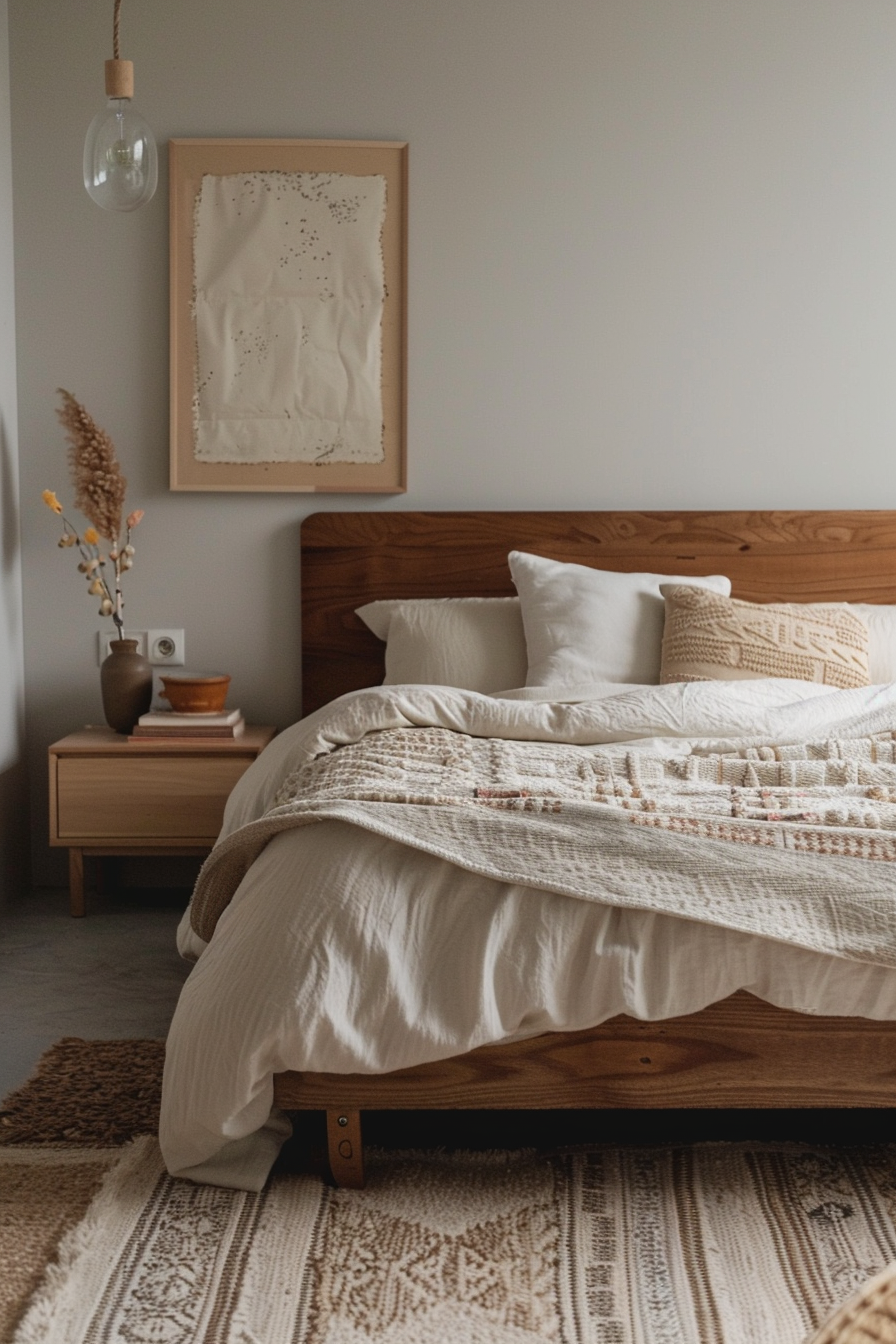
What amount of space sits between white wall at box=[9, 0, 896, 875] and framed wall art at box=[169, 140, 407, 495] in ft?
0.20

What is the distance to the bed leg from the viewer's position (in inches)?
64.4

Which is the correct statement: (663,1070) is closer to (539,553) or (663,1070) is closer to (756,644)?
(756,644)

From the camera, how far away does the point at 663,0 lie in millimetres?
3160

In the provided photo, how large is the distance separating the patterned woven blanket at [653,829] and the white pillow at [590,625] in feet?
2.46

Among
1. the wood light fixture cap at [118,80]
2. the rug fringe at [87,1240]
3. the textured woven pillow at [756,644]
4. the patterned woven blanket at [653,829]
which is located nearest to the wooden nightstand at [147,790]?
the patterned woven blanket at [653,829]

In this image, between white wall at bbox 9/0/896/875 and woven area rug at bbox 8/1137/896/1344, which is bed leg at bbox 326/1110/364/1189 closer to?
woven area rug at bbox 8/1137/896/1344

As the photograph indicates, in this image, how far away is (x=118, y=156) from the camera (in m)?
1.83

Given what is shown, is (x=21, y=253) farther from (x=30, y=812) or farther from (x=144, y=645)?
(x=30, y=812)

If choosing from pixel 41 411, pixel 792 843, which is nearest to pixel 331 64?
pixel 41 411

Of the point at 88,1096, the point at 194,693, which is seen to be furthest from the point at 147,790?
the point at 88,1096

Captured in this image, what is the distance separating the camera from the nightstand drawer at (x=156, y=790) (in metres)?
2.94

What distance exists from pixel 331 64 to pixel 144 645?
1.59 m

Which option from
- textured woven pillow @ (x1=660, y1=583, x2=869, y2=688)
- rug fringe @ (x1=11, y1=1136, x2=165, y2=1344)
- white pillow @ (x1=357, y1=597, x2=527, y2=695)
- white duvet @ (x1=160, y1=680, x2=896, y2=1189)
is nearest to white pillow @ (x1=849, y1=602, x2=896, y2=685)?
textured woven pillow @ (x1=660, y1=583, x2=869, y2=688)

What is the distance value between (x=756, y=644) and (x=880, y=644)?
1.34 ft
